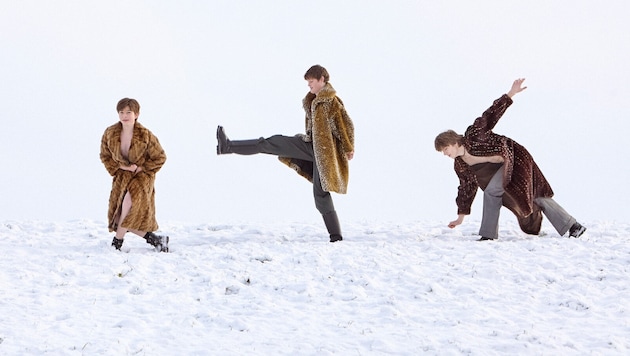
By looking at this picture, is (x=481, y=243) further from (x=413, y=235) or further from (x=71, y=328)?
(x=71, y=328)

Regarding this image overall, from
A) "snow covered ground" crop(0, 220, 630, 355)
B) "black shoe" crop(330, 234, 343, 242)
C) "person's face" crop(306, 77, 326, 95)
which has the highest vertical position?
"person's face" crop(306, 77, 326, 95)

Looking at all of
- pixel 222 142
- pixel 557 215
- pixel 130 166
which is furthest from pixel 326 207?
pixel 557 215

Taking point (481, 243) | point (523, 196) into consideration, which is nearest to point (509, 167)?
point (523, 196)

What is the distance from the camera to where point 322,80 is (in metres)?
9.63

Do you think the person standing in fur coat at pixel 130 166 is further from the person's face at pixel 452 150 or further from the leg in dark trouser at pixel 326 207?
the person's face at pixel 452 150

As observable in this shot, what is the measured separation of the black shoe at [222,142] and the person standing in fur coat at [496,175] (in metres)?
2.84

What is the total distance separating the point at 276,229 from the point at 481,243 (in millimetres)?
3254

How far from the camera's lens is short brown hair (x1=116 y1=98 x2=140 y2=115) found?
8852mm

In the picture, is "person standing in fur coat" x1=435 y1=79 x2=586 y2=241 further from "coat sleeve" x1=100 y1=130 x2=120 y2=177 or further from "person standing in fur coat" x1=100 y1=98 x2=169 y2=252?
"coat sleeve" x1=100 y1=130 x2=120 y2=177

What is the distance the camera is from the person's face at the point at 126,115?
884cm

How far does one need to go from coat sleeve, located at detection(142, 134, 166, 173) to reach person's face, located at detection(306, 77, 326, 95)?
2168mm

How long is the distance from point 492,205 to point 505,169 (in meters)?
0.55

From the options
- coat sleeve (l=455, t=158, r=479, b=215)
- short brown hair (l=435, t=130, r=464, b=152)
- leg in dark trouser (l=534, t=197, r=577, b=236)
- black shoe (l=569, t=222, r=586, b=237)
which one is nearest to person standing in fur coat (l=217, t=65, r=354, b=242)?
short brown hair (l=435, t=130, r=464, b=152)

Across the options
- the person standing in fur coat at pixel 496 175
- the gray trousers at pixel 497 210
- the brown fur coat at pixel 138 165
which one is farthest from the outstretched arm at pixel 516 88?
the brown fur coat at pixel 138 165
